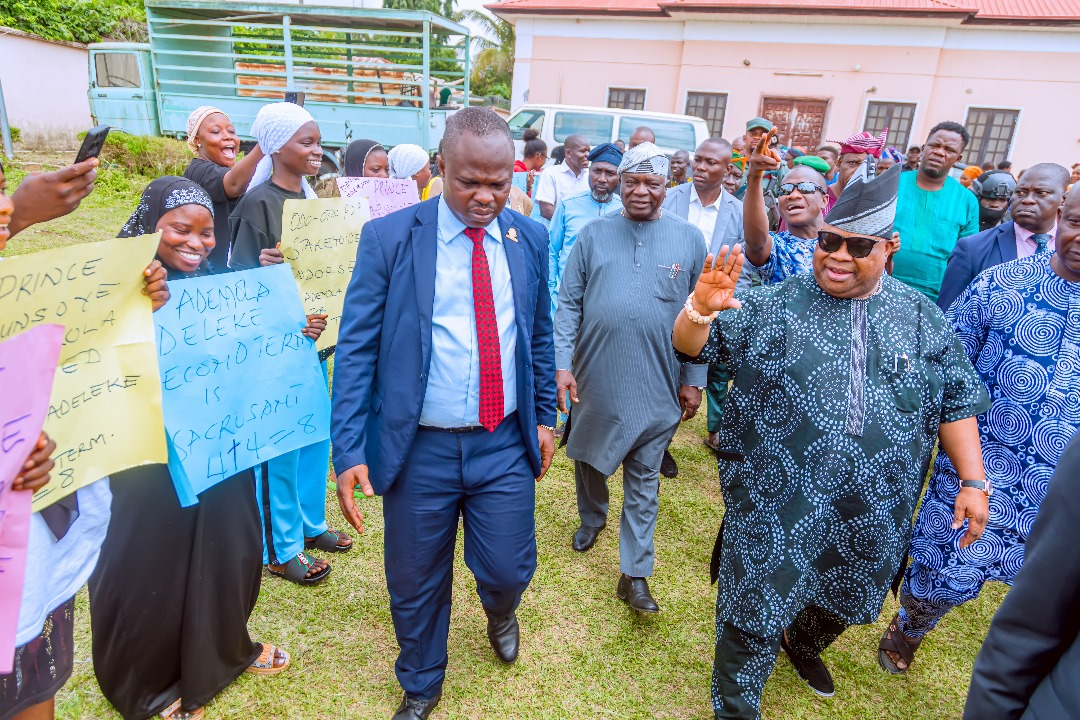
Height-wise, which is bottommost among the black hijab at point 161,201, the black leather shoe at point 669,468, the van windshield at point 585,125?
the black leather shoe at point 669,468

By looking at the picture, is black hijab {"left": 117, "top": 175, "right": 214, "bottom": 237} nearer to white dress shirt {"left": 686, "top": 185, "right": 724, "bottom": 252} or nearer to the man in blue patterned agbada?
the man in blue patterned agbada

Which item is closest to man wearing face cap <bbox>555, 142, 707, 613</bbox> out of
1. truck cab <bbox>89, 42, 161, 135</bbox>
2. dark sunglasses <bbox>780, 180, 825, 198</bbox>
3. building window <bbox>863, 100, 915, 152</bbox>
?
dark sunglasses <bbox>780, 180, 825, 198</bbox>

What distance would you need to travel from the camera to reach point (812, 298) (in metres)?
2.40

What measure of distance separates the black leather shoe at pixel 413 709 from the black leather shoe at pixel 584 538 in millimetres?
1433

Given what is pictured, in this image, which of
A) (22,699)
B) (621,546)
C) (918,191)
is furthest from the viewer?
(918,191)

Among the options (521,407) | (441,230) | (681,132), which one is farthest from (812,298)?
(681,132)

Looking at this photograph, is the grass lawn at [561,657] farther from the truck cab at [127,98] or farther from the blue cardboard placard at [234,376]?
the truck cab at [127,98]

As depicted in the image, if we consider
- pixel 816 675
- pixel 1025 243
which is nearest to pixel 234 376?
pixel 816 675

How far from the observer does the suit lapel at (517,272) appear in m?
2.49

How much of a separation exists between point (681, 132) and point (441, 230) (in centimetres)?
1067

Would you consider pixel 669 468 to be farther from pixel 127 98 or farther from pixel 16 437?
pixel 127 98

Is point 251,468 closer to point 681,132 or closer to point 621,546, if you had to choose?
point 621,546

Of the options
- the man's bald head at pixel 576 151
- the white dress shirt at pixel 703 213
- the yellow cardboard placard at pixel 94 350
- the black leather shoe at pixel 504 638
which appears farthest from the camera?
the man's bald head at pixel 576 151

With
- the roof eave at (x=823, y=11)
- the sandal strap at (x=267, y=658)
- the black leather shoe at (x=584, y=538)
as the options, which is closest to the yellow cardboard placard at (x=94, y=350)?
the sandal strap at (x=267, y=658)
